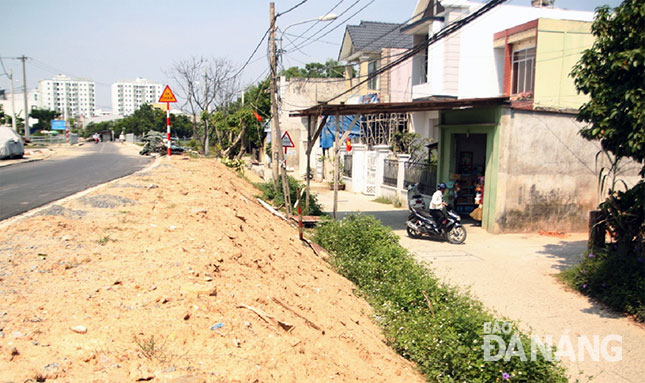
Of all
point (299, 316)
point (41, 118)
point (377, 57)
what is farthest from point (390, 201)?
point (41, 118)

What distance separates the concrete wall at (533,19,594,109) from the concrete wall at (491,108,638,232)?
0.67m

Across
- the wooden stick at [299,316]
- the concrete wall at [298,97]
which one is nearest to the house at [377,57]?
the concrete wall at [298,97]

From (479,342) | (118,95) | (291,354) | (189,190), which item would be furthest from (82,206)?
(118,95)

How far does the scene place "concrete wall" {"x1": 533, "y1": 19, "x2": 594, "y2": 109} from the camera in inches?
534

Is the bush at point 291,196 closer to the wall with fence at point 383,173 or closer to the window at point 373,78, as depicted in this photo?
the wall with fence at point 383,173

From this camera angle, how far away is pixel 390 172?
2019 centimetres

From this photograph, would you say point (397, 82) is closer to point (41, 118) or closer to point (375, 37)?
point (375, 37)

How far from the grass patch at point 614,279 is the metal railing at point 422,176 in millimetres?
8230

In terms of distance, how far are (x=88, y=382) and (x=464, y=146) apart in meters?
15.0

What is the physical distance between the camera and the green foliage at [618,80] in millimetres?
7406

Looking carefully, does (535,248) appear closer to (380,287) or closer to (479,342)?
(380,287)

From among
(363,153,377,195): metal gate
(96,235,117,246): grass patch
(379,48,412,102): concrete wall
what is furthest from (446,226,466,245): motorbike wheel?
(379,48,412,102): concrete wall

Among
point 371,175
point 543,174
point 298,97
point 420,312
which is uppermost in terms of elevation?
point 298,97

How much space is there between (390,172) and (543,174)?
753 centimetres
